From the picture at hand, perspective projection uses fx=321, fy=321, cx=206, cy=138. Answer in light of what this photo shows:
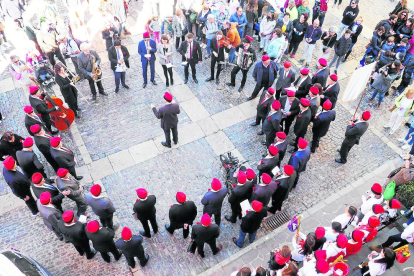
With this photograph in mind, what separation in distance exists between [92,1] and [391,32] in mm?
12412

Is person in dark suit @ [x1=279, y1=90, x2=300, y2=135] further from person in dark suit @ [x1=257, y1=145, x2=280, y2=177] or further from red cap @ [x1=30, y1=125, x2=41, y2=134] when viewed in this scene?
red cap @ [x1=30, y1=125, x2=41, y2=134]

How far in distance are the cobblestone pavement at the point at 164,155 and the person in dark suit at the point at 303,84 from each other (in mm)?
1345

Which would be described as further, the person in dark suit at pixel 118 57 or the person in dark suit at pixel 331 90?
the person in dark suit at pixel 118 57

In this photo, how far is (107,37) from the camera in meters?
11.3

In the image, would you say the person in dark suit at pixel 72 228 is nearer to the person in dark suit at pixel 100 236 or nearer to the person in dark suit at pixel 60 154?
the person in dark suit at pixel 100 236

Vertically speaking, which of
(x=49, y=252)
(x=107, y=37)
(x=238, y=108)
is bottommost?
(x=49, y=252)

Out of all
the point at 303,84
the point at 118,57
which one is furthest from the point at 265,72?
the point at 118,57

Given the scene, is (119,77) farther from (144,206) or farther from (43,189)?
(144,206)

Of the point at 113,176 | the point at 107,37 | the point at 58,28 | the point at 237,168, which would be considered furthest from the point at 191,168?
the point at 58,28

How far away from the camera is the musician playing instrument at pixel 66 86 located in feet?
29.6

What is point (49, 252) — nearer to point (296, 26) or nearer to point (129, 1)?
point (296, 26)

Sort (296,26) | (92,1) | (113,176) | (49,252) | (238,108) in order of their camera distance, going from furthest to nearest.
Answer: (92,1) < (296,26) < (238,108) < (113,176) < (49,252)

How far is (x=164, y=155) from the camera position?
9.31 metres

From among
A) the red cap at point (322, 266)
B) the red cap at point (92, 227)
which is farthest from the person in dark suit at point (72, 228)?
the red cap at point (322, 266)
